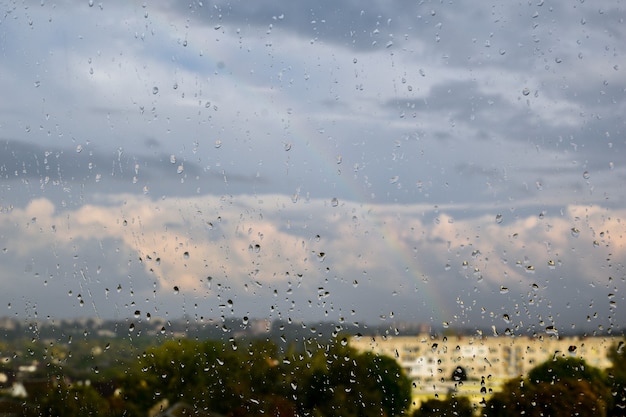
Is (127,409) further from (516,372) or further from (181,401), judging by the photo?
(516,372)

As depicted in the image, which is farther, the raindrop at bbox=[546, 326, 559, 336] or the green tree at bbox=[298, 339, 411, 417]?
the green tree at bbox=[298, 339, 411, 417]

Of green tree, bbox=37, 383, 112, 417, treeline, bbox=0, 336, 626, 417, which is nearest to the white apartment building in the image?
treeline, bbox=0, 336, 626, 417

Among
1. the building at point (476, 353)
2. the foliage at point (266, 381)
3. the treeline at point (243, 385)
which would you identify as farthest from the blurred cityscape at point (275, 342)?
the foliage at point (266, 381)

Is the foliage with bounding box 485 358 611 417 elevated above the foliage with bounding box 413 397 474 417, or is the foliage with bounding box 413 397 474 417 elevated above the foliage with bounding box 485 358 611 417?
the foliage with bounding box 485 358 611 417

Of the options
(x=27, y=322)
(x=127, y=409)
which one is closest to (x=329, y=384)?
(x=127, y=409)

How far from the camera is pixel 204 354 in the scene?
13.4 meters

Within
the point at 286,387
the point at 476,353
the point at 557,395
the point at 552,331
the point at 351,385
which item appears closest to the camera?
the point at 552,331

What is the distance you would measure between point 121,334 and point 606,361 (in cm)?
480

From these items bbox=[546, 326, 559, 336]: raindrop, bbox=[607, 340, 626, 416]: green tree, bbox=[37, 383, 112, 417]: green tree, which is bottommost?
bbox=[37, 383, 112, 417]: green tree

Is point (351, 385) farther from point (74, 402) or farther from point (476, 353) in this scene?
point (476, 353)

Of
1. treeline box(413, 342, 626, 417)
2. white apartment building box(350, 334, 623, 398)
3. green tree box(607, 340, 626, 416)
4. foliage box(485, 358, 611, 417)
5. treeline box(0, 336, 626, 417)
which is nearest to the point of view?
white apartment building box(350, 334, 623, 398)

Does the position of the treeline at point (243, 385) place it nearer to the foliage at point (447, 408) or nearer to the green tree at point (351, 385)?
the green tree at point (351, 385)

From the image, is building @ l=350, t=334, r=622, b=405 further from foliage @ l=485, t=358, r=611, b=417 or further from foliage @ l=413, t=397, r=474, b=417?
foliage @ l=413, t=397, r=474, b=417

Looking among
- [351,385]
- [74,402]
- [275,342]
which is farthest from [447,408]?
[74,402]
